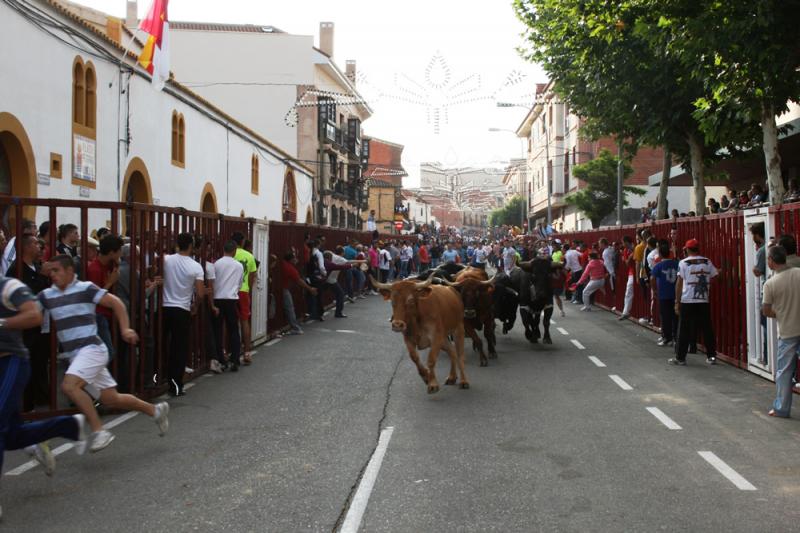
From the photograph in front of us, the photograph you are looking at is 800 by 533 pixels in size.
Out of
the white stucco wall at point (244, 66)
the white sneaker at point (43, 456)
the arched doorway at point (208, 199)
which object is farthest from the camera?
the white stucco wall at point (244, 66)

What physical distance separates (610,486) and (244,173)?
27.0 metres

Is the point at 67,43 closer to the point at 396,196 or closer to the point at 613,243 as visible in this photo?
the point at 613,243

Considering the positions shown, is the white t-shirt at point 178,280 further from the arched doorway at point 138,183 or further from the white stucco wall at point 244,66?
the white stucco wall at point 244,66

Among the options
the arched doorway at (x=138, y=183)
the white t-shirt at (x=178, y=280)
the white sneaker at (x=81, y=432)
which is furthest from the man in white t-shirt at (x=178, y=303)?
the arched doorway at (x=138, y=183)

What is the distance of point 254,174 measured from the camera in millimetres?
33312

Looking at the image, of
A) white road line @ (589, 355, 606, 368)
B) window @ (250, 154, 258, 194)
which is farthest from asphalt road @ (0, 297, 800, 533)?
window @ (250, 154, 258, 194)

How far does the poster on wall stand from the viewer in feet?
56.5

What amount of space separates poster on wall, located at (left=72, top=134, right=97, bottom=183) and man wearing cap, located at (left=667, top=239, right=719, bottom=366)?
11925mm

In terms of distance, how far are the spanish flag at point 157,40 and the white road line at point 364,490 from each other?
1297cm

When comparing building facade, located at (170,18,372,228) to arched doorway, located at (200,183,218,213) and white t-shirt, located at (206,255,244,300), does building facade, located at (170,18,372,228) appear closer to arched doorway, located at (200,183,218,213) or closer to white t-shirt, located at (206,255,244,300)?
arched doorway, located at (200,183,218,213)

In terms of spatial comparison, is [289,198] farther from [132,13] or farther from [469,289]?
[469,289]

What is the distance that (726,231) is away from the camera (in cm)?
1352

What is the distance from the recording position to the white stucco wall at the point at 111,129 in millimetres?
15195

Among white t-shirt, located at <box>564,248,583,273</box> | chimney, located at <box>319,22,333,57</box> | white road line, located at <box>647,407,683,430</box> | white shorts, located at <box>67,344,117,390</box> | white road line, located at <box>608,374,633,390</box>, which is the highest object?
chimney, located at <box>319,22,333,57</box>
